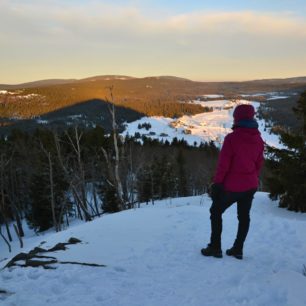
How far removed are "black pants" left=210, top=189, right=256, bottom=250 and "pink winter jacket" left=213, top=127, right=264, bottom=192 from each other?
11 centimetres

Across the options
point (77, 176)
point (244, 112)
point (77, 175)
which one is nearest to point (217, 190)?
point (244, 112)

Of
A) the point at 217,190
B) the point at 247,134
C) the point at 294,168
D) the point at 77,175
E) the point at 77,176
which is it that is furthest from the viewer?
the point at 77,175

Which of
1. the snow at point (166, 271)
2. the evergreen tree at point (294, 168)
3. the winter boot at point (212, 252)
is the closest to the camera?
the snow at point (166, 271)

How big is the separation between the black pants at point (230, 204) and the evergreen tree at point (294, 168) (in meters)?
12.6

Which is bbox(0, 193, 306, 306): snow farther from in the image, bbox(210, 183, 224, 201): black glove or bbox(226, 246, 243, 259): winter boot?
bbox(210, 183, 224, 201): black glove

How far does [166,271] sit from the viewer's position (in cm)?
576

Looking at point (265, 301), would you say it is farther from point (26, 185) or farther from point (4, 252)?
point (26, 185)

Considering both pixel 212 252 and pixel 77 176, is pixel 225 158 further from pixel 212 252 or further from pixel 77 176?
pixel 77 176

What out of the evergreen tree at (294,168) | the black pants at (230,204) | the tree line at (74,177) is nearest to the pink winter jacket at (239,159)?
the black pants at (230,204)

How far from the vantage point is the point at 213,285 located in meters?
5.18

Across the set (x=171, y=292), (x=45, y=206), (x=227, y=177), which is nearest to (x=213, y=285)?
(x=171, y=292)

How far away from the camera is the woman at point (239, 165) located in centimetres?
584

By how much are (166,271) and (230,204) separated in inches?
54.7

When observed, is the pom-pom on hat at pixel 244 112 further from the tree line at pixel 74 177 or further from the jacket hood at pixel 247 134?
the tree line at pixel 74 177
